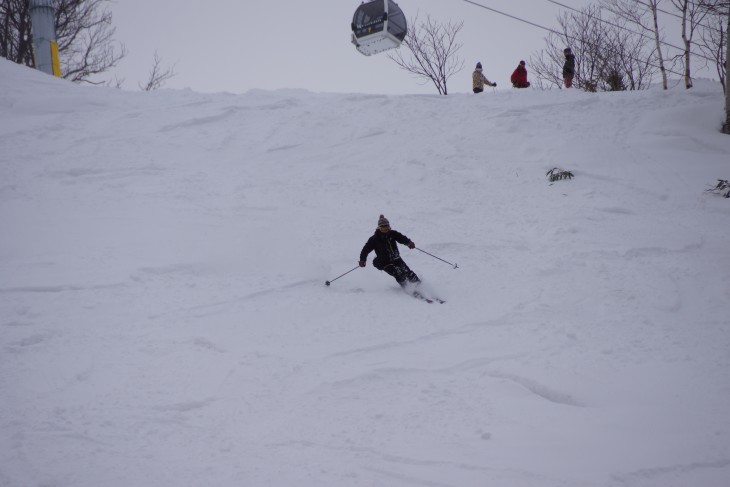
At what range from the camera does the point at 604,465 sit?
3.71 m

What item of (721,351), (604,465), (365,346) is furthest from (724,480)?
(365,346)

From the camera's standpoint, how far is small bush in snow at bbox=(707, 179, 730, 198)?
916cm

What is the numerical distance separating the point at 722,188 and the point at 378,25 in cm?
791

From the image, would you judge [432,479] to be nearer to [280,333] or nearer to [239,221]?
[280,333]

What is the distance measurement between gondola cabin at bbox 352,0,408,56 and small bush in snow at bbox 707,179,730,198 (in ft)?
24.2

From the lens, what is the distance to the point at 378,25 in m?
9.92

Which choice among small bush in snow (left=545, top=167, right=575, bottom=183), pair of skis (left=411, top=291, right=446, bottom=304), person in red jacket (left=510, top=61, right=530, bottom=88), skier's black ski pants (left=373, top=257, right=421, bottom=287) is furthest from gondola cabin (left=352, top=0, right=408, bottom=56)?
person in red jacket (left=510, top=61, right=530, bottom=88)

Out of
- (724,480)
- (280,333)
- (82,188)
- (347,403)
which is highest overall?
(82,188)

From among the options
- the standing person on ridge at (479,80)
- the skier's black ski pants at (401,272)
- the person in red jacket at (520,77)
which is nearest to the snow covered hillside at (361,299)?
the skier's black ski pants at (401,272)

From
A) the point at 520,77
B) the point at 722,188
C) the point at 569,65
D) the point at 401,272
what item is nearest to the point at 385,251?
the point at 401,272

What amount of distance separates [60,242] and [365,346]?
5759 mm

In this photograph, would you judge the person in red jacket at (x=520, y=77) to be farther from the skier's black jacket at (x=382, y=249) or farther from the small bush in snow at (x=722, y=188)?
the skier's black jacket at (x=382, y=249)

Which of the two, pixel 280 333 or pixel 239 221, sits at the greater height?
pixel 239 221

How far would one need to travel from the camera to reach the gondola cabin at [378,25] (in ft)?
32.5
